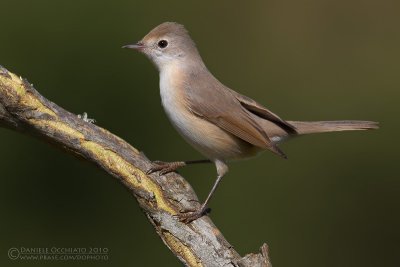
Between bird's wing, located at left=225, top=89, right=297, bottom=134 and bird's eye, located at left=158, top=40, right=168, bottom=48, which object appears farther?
bird's eye, located at left=158, top=40, right=168, bottom=48

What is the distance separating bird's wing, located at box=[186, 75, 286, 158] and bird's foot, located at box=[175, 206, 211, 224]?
20.9 inches

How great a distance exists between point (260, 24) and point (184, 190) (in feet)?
7.78

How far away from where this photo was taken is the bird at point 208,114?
3.69 metres

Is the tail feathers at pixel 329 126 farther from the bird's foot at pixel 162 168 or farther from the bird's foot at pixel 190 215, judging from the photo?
the bird's foot at pixel 190 215

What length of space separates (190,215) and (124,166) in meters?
0.39

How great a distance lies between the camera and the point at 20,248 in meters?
4.02

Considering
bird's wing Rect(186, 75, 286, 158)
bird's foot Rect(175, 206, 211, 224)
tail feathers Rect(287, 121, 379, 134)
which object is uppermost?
tail feathers Rect(287, 121, 379, 134)

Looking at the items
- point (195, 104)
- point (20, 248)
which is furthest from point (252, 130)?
point (20, 248)

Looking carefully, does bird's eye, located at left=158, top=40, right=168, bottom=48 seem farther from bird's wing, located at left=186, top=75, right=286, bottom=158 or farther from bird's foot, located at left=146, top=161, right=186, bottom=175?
bird's foot, located at left=146, top=161, right=186, bottom=175

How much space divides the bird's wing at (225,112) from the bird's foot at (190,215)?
20.9 inches

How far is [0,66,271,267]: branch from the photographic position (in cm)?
307

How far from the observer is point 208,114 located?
3748 millimetres

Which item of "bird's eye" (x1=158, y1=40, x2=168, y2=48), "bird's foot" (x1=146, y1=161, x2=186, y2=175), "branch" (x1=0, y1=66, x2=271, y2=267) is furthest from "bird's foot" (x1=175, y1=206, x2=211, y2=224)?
"bird's eye" (x1=158, y1=40, x2=168, y2=48)

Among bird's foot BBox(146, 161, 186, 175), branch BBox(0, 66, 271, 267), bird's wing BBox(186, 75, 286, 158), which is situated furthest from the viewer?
bird's wing BBox(186, 75, 286, 158)
